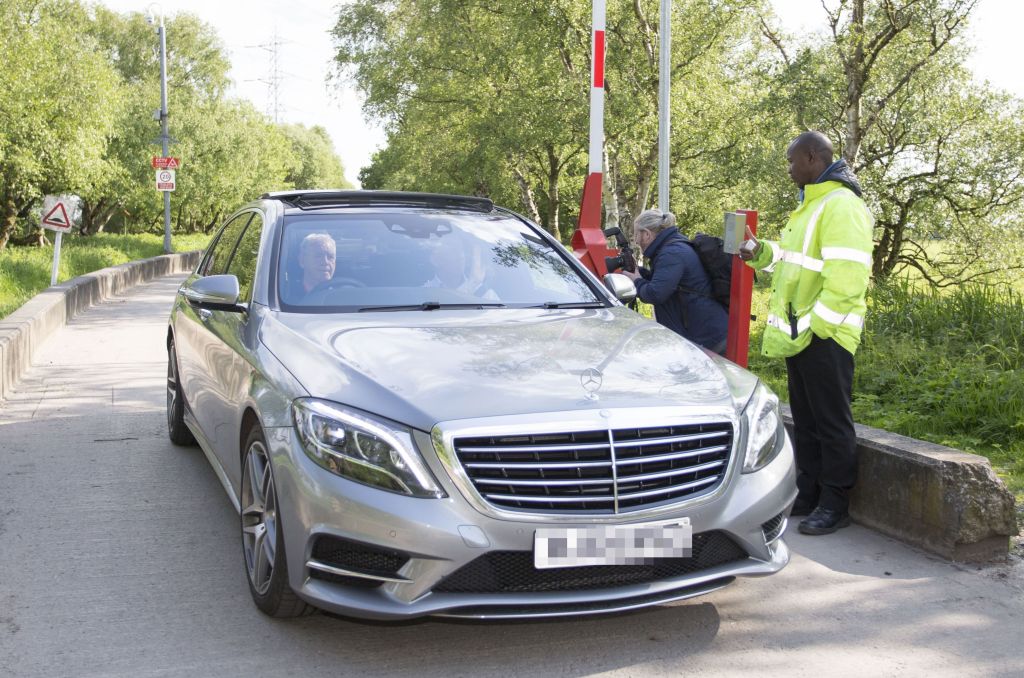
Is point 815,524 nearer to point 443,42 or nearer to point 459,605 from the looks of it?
point 459,605

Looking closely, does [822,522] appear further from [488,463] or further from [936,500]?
[488,463]

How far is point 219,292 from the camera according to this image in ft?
15.7

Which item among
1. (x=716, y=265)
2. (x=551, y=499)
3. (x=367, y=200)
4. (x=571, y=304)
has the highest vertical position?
(x=367, y=200)

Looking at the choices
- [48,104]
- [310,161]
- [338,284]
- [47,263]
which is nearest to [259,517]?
[338,284]

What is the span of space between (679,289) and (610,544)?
3.60m

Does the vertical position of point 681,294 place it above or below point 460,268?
below

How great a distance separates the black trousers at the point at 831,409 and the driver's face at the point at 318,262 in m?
2.33

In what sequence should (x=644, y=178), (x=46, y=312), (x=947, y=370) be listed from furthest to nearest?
(x=644, y=178) < (x=46, y=312) < (x=947, y=370)

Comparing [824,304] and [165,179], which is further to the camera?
A: [165,179]

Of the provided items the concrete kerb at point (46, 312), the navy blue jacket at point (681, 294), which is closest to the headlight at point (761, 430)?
the navy blue jacket at point (681, 294)

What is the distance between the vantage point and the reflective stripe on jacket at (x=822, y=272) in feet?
16.3

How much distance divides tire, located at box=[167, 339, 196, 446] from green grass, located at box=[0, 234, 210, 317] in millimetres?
7137

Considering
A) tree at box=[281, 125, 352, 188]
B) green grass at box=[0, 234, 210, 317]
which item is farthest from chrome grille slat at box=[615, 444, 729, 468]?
tree at box=[281, 125, 352, 188]

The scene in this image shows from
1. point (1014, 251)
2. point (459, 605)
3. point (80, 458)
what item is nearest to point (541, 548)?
point (459, 605)
